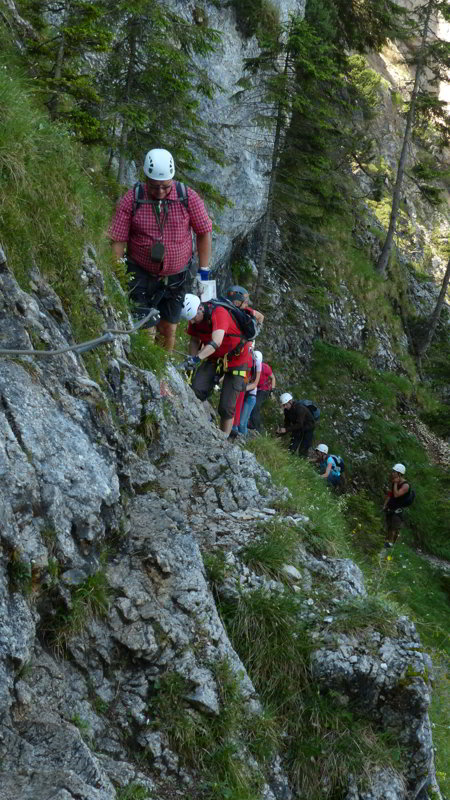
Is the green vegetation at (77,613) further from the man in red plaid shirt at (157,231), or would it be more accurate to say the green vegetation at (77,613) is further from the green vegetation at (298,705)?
the man in red plaid shirt at (157,231)

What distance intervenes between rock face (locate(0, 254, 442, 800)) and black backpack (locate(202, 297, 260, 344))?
285 cm

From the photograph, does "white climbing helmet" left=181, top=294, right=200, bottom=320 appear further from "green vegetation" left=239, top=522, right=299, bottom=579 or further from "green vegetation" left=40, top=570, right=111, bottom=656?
"green vegetation" left=40, top=570, right=111, bottom=656

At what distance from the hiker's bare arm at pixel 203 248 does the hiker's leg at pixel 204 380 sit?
1568mm

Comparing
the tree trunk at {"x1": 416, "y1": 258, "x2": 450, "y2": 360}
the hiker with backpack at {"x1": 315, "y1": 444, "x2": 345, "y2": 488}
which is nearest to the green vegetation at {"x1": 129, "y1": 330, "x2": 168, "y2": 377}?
the hiker with backpack at {"x1": 315, "y1": 444, "x2": 345, "y2": 488}

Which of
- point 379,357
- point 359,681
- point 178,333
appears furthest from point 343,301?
point 359,681

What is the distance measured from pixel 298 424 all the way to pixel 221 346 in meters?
6.27

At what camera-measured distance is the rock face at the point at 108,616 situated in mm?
3514

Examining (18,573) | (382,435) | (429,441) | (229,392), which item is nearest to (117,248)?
(229,392)

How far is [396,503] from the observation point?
16.7m

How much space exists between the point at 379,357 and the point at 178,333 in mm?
16356

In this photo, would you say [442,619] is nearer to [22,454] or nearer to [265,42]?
[22,454]

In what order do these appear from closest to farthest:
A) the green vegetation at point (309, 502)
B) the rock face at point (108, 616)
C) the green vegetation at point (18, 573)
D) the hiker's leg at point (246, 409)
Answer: the rock face at point (108, 616)
the green vegetation at point (18, 573)
the green vegetation at point (309, 502)
the hiker's leg at point (246, 409)

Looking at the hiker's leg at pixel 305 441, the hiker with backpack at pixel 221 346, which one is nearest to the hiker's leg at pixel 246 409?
the hiker with backpack at pixel 221 346

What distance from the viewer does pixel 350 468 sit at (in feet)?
66.5
